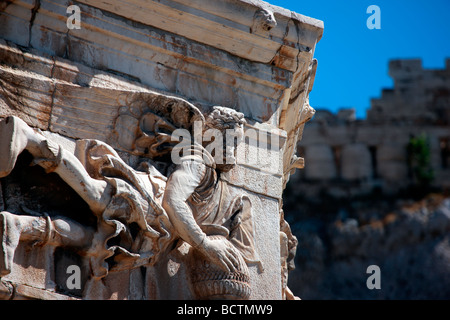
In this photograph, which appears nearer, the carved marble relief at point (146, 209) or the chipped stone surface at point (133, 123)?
the carved marble relief at point (146, 209)

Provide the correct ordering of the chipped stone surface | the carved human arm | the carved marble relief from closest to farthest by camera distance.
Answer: the carved marble relief, the chipped stone surface, the carved human arm

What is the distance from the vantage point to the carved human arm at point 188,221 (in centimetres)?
782

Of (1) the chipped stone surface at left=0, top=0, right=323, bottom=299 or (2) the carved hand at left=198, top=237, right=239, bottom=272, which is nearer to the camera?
(1) the chipped stone surface at left=0, top=0, right=323, bottom=299

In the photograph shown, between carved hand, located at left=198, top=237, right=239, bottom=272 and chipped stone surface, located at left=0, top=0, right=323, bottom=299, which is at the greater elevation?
chipped stone surface, located at left=0, top=0, right=323, bottom=299

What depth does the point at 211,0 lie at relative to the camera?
8.61m

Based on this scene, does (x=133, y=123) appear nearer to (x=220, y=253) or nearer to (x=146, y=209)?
(x=146, y=209)

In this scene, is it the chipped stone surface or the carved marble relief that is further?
the chipped stone surface

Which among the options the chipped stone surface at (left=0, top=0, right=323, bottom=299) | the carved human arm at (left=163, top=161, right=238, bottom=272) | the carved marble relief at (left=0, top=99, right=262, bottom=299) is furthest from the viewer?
the carved human arm at (left=163, top=161, right=238, bottom=272)

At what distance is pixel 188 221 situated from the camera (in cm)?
783

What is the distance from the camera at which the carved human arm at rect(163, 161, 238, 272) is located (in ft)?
25.7

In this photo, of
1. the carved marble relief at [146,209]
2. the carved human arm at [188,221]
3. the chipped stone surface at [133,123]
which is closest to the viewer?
the carved marble relief at [146,209]
